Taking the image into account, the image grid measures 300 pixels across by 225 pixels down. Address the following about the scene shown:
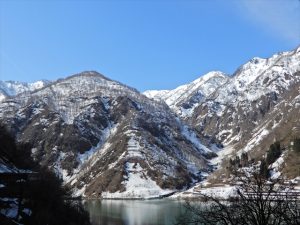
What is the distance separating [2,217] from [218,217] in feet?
125

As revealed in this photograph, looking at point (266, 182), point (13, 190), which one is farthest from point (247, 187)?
point (13, 190)

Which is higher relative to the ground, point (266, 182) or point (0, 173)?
point (0, 173)

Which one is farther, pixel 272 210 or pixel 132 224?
pixel 132 224

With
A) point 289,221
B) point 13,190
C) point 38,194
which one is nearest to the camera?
point 289,221

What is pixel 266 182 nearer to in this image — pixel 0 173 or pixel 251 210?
pixel 251 210

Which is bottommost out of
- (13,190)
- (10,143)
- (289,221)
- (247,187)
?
(289,221)

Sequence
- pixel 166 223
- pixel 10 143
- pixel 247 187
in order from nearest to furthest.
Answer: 1. pixel 247 187
2. pixel 10 143
3. pixel 166 223

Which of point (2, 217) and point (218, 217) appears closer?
point (218, 217)

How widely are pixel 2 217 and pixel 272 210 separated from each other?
130 ft

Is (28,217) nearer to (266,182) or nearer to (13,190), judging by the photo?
(13,190)

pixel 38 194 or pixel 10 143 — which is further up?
pixel 10 143

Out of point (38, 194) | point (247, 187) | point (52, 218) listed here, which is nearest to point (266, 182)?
point (247, 187)

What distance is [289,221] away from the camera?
17.8 metres

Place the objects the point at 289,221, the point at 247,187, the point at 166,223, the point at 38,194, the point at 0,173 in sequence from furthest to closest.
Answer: the point at 166,223 → the point at 38,194 → the point at 0,173 → the point at 247,187 → the point at 289,221
